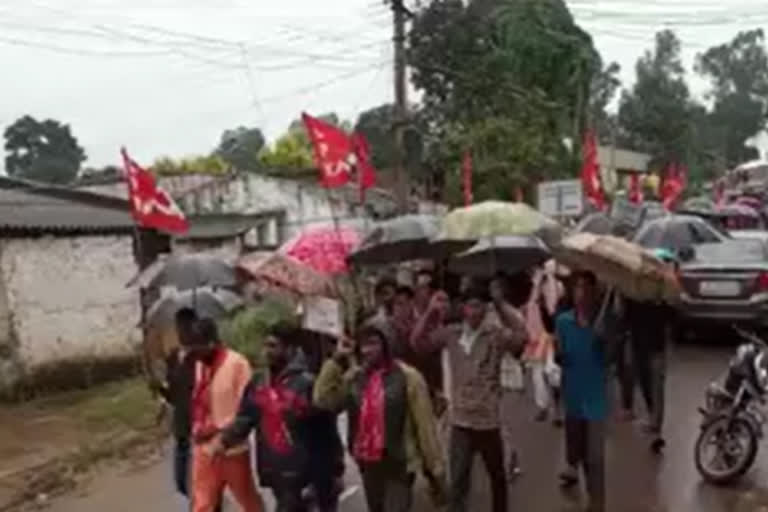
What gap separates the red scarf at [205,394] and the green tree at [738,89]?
107m

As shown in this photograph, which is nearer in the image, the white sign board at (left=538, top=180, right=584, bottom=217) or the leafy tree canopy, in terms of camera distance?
the white sign board at (left=538, top=180, right=584, bottom=217)

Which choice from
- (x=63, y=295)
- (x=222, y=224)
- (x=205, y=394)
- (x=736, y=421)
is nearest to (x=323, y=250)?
(x=205, y=394)

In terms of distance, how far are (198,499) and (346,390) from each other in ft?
4.18

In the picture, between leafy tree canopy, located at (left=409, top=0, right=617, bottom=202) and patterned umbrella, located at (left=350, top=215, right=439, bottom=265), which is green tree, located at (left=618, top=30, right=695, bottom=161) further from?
patterned umbrella, located at (left=350, top=215, right=439, bottom=265)

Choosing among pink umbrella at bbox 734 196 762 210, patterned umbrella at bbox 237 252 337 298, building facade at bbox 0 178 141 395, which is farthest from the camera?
pink umbrella at bbox 734 196 762 210

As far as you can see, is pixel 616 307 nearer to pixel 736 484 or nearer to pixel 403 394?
pixel 736 484

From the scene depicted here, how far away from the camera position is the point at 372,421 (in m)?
6.56

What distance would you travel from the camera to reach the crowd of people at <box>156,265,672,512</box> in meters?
6.61

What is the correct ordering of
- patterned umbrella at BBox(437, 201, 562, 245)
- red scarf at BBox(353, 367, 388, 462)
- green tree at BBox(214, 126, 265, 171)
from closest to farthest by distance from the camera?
1. red scarf at BBox(353, 367, 388, 462)
2. patterned umbrella at BBox(437, 201, 562, 245)
3. green tree at BBox(214, 126, 265, 171)

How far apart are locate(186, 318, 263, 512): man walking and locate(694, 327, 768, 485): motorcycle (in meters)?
3.67

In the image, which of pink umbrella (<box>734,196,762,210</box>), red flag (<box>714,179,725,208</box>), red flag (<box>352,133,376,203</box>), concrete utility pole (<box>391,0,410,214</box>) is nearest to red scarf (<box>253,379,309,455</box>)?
red flag (<box>352,133,376,203</box>)

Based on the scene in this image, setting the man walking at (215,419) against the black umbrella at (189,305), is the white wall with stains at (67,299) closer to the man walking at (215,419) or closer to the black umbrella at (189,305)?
the black umbrella at (189,305)

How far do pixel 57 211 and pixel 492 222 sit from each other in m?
12.7

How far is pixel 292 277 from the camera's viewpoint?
873cm
